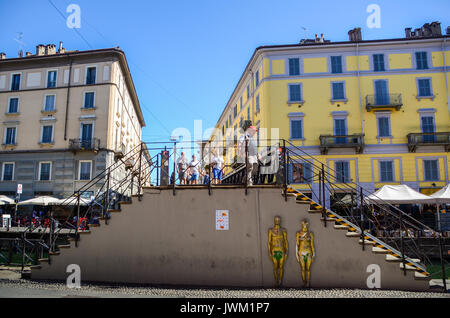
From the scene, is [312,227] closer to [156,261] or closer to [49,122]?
[156,261]

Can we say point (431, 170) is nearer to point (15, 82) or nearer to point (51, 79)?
point (51, 79)

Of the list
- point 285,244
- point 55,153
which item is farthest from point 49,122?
point 285,244

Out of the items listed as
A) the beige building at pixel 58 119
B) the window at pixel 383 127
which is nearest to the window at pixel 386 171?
the window at pixel 383 127

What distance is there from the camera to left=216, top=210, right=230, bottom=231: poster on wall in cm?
1060

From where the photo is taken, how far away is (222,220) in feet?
34.9

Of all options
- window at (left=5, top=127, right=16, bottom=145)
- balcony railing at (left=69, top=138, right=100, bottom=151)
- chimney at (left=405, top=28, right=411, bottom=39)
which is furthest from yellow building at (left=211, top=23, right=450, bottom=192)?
window at (left=5, top=127, right=16, bottom=145)

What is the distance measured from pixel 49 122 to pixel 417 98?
3400 centimetres

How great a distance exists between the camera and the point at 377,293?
8.95 metres

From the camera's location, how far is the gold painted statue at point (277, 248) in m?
10.1

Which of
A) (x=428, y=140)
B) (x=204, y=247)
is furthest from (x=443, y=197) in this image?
(x=428, y=140)

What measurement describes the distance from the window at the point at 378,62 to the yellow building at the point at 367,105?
0.22 ft

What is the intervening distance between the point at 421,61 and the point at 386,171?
10.8 m

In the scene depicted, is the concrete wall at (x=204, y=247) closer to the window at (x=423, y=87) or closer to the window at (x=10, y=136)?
the window at (x=10, y=136)
